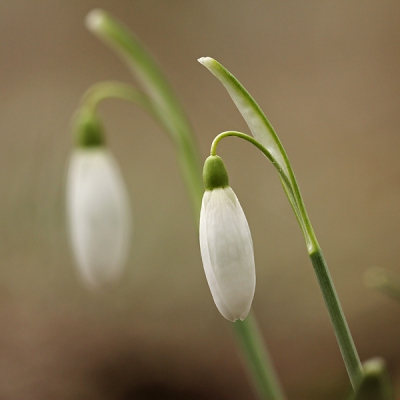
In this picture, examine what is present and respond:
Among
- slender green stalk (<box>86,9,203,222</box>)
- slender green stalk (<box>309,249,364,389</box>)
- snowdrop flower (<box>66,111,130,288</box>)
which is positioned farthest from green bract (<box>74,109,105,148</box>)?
slender green stalk (<box>309,249,364,389</box>)

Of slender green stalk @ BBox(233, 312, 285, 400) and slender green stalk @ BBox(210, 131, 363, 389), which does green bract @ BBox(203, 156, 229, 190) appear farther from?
slender green stalk @ BBox(233, 312, 285, 400)

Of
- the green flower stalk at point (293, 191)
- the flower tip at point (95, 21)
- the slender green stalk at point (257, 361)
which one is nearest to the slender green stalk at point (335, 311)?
the green flower stalk at point (293, 191)

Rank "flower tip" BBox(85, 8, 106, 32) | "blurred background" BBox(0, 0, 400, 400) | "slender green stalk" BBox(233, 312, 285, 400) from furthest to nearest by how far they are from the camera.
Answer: "blurred background" BBox(0, 0, 400, 400)
"flower tip" BBox(85, 8, 106, 32)
"slender green stalk" BBox(233, 312, 285, 400)

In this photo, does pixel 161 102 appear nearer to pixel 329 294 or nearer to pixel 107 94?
pixel 107 94

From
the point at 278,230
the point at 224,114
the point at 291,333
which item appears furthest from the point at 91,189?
the point at 224,114

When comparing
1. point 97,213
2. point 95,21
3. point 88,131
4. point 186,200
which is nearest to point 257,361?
point 97,213

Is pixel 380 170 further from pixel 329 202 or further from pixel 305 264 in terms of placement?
pixel 305 264
